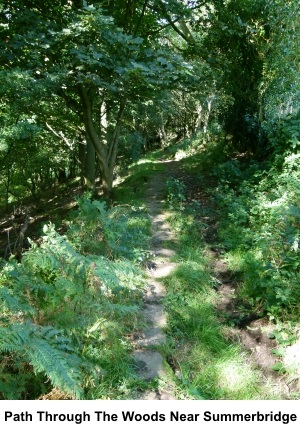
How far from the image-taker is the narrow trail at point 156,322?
125 inches

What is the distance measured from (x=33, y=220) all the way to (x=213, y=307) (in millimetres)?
12031

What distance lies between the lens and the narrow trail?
317 centimetres

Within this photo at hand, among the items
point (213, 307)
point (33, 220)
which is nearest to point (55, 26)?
point (213, 307)

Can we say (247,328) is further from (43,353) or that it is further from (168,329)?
(43,353)

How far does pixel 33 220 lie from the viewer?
1487cm

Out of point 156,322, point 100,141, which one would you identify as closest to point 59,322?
point 156,322

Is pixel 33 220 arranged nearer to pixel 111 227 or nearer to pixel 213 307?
pixel 111 227

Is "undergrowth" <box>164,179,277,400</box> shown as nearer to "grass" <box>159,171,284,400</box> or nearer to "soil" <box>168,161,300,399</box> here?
"grass" <box>159,171,284,400</box>

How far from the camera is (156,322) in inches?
163

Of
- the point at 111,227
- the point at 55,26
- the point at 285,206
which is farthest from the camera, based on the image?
the point at 55,26

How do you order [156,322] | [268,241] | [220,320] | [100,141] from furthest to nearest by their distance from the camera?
1. [100,141]
2. [268,241]
3. [220,320]
4. [156,322]

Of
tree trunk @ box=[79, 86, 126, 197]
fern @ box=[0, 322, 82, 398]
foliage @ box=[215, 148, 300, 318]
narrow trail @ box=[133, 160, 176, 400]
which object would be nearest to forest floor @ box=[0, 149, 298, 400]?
narrow trail @ box=[133, 160, 176, 400]

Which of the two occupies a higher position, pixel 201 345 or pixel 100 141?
pixel 100 141

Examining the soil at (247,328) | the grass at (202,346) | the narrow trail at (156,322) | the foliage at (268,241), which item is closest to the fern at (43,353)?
the narrow trail at (156,322)
